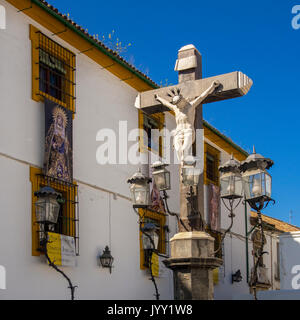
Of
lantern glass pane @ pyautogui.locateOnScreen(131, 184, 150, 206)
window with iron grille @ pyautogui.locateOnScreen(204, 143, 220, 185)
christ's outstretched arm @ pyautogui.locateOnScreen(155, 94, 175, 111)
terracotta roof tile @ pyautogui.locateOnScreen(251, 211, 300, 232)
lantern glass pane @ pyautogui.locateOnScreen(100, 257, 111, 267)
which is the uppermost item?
window with iron grille @ pyautogui.locateOnScreen(204, 143, 220, 185)

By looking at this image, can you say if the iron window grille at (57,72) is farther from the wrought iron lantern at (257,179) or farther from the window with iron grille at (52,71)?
the wrought iron lantern at (257,179)

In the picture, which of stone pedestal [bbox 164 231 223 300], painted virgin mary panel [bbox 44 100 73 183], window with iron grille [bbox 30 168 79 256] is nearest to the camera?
stone pedestal [bbox 164 231 223 300]

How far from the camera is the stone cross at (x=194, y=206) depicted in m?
5.52

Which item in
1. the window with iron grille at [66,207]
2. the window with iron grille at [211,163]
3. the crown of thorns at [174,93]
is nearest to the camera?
the crown of thorns at [174,93]

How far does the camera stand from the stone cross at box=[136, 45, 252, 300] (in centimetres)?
552

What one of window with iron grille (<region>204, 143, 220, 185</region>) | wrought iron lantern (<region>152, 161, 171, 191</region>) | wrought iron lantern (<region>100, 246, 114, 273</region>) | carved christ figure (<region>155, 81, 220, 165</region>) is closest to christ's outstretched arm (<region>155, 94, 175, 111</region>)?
carved christ figure (<region>155, 81, 220, 165</region>)

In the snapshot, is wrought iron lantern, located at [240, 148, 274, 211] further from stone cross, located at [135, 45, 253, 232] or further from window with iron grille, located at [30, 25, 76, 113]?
window with iron grille, located at [30, 25, 76, 113]

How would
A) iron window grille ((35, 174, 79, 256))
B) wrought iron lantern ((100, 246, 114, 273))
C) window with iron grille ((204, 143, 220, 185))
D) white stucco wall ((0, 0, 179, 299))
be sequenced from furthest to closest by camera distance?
1. window with iron grille ((204, 143, 220, 185))
2. wrought iron lantern ((100, 246, 114, 273))
3. iron window grille ((35, 174, 79, 256))
4. white stucco wall ((0, 0, 179, 299))

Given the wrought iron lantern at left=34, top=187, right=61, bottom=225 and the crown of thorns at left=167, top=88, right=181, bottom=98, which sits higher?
the crown of thorns at left=167, top=88, right=181, bottom=98

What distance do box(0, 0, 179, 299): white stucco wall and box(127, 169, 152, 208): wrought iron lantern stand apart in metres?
3.80

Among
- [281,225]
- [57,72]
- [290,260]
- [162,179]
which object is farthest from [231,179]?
[281,225]

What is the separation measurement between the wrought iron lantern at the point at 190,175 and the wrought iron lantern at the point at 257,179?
2.70 feet

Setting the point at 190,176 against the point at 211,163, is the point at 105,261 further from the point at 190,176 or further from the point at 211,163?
the point at 211,163

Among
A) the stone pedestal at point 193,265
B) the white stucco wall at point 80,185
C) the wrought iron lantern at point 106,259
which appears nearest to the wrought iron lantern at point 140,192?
the stone pedestal at point 193,265
